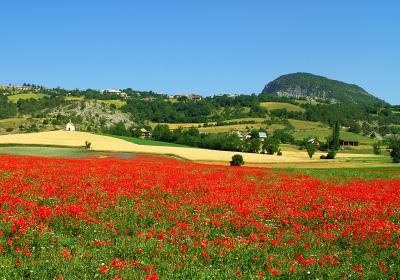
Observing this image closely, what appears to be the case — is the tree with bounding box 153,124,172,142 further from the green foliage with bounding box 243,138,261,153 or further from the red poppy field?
the red poppy field

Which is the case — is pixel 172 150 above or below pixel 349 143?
below

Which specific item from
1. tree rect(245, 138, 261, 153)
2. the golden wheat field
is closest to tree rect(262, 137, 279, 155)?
tree rect(245, 138, 261, 153)

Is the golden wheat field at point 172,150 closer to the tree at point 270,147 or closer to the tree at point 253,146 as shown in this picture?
the tree at point 270,147

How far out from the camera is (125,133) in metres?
186

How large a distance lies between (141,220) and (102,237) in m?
2.33

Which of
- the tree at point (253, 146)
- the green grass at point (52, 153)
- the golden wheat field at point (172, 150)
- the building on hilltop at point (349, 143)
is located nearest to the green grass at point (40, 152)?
the green grass at point (52, 153)

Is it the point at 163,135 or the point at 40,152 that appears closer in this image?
the point at 40,152

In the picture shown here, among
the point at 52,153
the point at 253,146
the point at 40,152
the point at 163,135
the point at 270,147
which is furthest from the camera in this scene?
the point at 163,135

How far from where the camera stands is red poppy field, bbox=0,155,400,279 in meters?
11.4

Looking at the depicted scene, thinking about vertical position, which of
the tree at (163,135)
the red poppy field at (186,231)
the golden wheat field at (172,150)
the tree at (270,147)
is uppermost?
the tree at (163,135)

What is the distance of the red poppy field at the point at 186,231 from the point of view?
37.3 feet

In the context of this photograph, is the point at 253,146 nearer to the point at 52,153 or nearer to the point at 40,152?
the point at 52,153

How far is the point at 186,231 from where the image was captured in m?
14.8

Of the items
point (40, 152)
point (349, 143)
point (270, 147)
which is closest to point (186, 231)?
point (40, 152)
